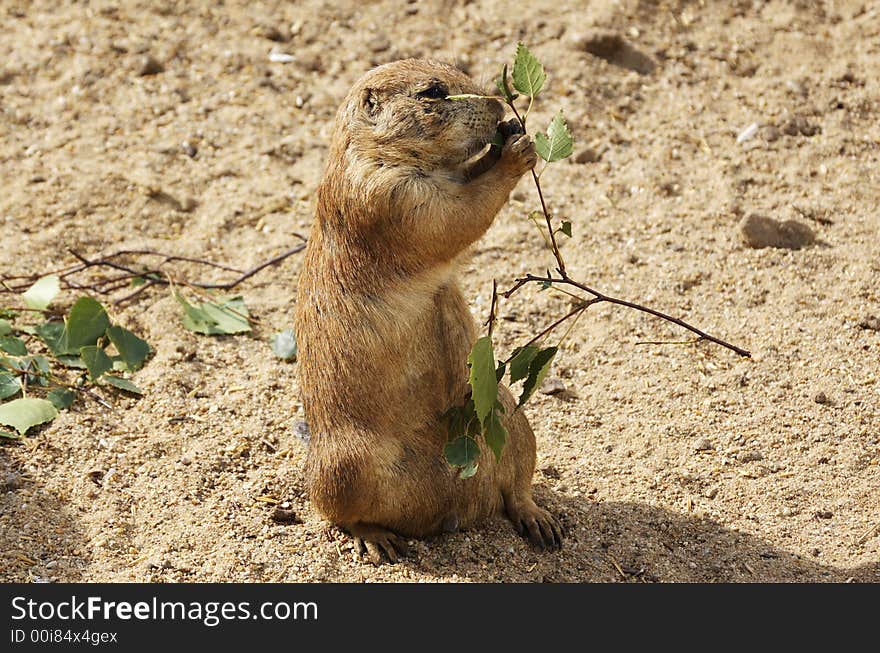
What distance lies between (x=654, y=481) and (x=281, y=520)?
5.66ft

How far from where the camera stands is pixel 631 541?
4676 mm

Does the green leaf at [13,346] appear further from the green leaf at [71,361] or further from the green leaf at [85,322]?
the green leaf at [85,322]

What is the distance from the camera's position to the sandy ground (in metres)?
4.64

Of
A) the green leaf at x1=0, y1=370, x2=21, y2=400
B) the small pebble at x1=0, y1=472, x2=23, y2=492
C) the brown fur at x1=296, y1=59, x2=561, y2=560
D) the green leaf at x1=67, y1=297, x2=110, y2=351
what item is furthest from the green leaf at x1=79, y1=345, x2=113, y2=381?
the brown fur at x1=296, y1=59, x2=561, y2=560

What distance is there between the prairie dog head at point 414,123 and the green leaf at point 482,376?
753 mm

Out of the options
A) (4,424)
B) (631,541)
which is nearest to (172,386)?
(4,424)

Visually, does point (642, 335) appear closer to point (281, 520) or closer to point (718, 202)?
point (718, 202)

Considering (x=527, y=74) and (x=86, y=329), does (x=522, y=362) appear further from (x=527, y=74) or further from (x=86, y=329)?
(x=86, y=329)

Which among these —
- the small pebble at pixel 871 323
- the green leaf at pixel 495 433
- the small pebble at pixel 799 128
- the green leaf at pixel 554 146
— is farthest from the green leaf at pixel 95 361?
the small pebble at pixel 799 128

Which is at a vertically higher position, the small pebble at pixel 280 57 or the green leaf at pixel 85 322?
the small pebble at pixel 280 57

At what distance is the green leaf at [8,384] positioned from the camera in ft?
17.8

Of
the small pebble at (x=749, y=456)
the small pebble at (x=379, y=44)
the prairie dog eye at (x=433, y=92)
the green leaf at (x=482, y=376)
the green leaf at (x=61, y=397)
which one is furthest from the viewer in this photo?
the small pebble at (x=379, y=44)

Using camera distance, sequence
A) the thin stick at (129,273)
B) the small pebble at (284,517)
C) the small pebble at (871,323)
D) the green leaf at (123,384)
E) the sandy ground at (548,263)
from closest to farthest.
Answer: the sandy ground at (548,263) < the small pebble at (284,517) < the green leaf at (123,384) < the small pebble at (871,323) < the thin stick at (129,273)

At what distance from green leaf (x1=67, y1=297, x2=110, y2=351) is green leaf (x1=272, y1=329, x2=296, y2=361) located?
896 mm
